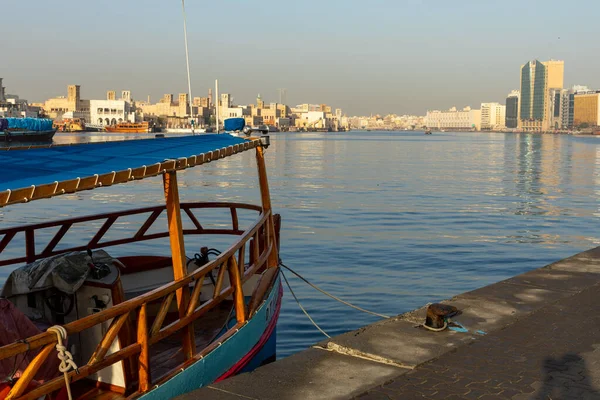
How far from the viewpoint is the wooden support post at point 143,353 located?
5.59 meters

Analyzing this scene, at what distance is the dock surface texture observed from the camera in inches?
239

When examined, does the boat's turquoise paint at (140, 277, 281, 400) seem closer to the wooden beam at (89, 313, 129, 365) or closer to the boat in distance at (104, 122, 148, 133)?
the wooden beam at (89, 313, 129, 365)

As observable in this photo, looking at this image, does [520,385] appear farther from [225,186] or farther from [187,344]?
[225,186]

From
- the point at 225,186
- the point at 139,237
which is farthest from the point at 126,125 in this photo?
the point at 139,237

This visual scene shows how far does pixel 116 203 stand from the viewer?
1378 inches

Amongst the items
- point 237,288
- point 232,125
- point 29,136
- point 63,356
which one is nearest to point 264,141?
point 232,125

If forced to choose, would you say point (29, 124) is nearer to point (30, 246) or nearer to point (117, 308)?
point (30, 246)

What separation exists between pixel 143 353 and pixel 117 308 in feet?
1.69

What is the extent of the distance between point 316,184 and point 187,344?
38.0 m

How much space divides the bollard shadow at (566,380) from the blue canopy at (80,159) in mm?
3832

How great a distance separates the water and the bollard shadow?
514cm

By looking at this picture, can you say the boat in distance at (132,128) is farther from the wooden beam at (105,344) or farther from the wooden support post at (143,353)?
the wooden beam at (105,344)

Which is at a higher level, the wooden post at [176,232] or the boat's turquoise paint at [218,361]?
the wooden post at [176,232]

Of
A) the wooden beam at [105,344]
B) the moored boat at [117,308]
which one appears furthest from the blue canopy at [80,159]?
the wooden beam at [105,344]
